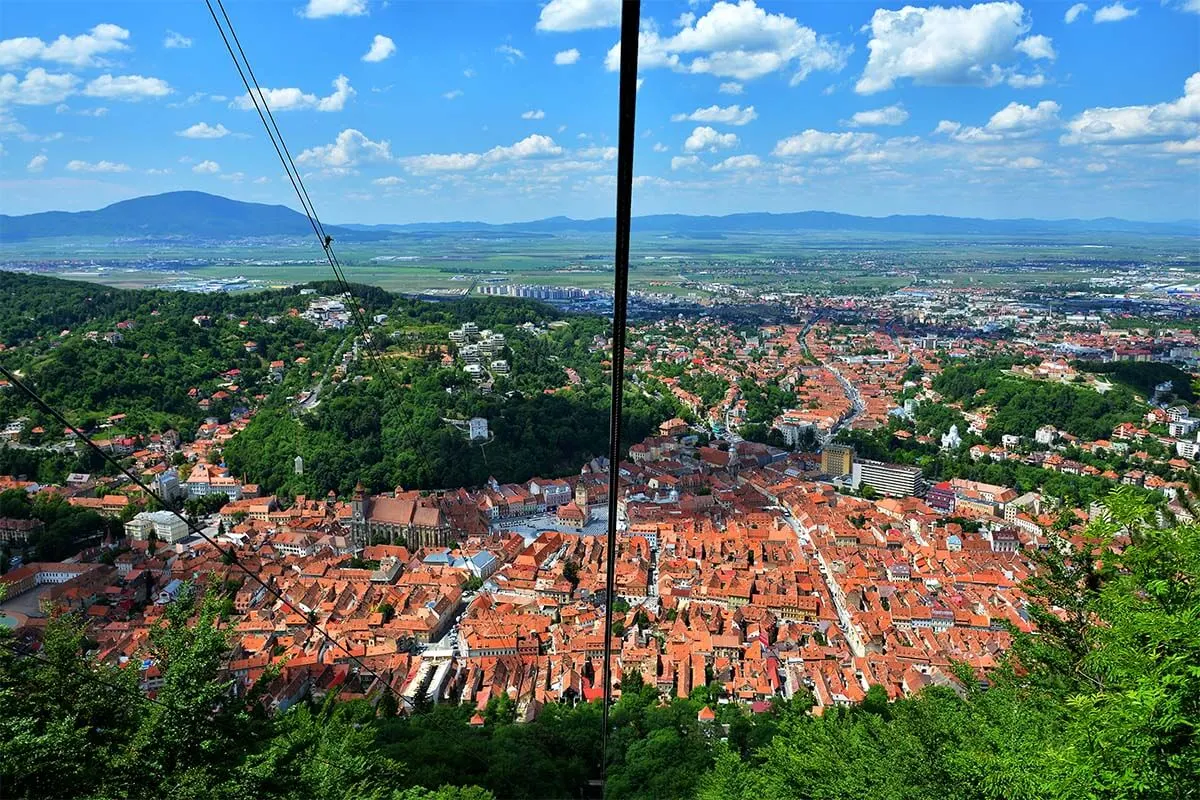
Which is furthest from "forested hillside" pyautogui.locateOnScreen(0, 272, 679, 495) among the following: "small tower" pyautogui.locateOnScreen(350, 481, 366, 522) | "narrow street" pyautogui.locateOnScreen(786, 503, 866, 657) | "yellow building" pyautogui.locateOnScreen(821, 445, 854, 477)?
"narrow street" pyautogui.locateOnScreen(786, 503, 866, 657)

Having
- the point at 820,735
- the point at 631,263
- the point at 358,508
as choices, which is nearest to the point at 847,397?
the point at 358,508

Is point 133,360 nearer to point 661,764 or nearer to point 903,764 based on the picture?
point 661,764

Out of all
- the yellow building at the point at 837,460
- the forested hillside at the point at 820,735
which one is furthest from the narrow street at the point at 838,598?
the yellow building at the point at 837,460

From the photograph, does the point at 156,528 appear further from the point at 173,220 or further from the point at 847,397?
→ the point at 173,220

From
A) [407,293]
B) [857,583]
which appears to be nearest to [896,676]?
[857,583]

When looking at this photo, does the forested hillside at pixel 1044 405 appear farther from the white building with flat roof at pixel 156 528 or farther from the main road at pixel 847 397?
the white building with flat roof at pixel 156 528

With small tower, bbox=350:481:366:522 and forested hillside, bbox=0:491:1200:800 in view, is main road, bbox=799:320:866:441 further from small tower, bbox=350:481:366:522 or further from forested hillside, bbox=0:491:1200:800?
forested hillside, bbox=0:491:1200:800
